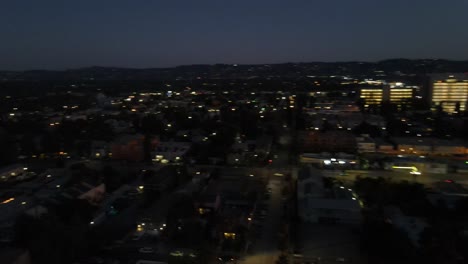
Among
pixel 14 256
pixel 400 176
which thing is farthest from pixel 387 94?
pixel 14 256

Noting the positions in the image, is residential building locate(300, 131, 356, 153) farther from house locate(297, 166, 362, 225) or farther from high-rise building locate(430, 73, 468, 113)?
high-rise building locate(430, 73, 468, 113)

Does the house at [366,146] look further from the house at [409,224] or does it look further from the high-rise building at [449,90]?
the high-rise building at [449,90]

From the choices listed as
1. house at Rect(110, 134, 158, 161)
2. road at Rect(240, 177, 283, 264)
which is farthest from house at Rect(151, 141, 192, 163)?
road at Rect(240, 177, 283, 264)

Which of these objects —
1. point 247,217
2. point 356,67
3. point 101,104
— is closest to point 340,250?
point 247,217

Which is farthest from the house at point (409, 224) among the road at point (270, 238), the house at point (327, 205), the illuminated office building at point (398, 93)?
the illuminated office building at point (398, 93)

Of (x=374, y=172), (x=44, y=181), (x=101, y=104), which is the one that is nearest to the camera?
(x=44, y=181)

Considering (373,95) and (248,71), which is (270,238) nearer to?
(373,95)

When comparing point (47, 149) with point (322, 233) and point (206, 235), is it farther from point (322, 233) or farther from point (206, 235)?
point (322, 233)
